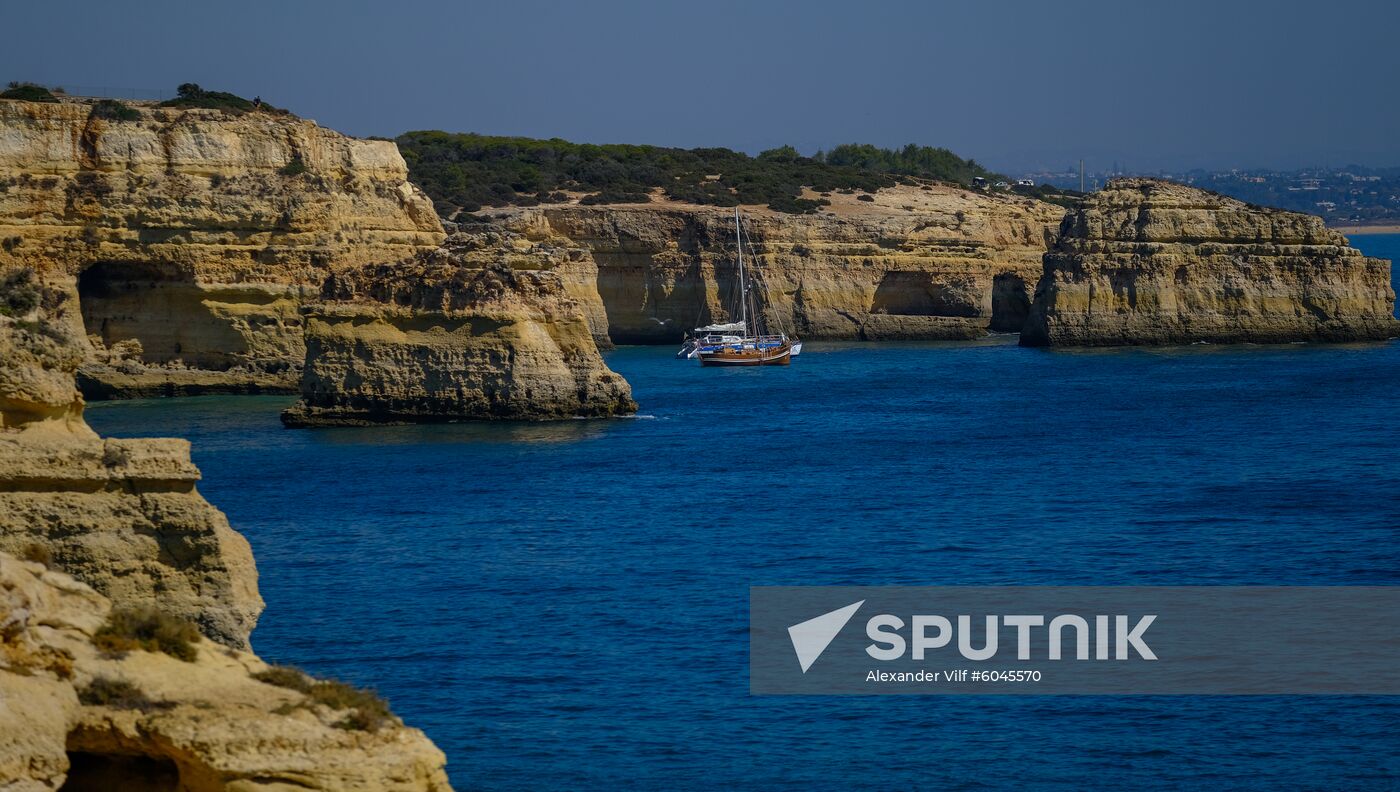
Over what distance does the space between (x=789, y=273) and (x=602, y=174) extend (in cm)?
1693

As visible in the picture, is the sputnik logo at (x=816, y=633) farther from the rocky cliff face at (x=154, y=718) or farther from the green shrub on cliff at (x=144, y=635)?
the green shrub on cliff at (x=144, y=635)

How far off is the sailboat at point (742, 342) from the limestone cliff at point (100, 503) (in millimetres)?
57907

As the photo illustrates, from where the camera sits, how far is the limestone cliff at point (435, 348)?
45625 mm

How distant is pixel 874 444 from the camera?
46.2 meters

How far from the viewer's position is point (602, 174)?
10062 cm

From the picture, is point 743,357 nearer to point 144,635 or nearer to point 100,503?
point 100,503

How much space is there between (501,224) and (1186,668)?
215 feet

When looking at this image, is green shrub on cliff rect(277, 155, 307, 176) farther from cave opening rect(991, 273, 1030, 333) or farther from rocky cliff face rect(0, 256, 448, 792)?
rocky cliff face rect(0, 256, 448, 792)

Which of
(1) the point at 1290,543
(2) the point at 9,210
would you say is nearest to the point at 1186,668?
(1) the point at 1290,543

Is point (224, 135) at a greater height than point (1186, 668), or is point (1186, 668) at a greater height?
point (224, 135)

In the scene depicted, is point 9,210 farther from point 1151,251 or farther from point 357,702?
point 357,702

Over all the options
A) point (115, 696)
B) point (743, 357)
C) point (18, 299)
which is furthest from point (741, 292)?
point (115, 696)

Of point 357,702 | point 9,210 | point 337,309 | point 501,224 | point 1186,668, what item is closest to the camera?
point 357,702

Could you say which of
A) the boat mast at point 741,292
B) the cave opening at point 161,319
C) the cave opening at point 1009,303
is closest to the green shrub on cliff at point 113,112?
the cave opening at point 161,319
